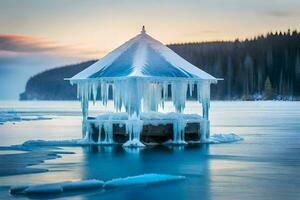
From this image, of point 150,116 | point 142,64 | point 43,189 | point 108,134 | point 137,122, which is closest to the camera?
point 43,189

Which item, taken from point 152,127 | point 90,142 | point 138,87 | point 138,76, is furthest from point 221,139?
point 138,76

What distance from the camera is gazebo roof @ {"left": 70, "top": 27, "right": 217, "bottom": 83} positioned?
111 ft

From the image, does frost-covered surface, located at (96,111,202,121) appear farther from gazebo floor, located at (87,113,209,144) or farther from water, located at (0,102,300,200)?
water, located at (0,102,300,200)

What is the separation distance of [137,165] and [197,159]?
3.45 meters

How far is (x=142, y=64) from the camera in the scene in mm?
34438

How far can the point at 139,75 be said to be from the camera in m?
33.0

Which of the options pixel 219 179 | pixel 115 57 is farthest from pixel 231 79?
pixel 219 179

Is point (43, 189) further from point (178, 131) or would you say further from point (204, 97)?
point (204, 97)

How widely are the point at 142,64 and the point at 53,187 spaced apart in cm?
1609

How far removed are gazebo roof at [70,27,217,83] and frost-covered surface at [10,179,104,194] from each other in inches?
533

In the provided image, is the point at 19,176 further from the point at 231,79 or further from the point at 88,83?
the point at 231,79

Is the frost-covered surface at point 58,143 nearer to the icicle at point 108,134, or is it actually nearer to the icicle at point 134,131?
the icicle at point 108,134

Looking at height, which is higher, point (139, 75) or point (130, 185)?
point (139, 75)

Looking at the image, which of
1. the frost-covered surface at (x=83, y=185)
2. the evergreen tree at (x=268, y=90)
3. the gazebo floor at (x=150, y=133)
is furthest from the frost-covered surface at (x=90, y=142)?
the evergreen tree at (x=268, y=90)
